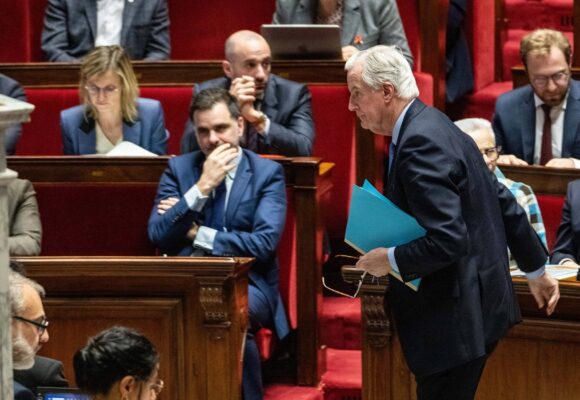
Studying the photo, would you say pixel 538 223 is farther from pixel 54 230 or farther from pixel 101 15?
pixel 101 15

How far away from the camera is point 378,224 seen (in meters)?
1.60

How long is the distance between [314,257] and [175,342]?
15.3 inches

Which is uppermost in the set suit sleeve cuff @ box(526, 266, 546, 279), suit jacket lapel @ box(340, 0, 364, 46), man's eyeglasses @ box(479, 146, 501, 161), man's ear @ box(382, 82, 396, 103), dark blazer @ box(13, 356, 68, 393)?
suit jacket lapel @ box(340, 0, 364, 46)

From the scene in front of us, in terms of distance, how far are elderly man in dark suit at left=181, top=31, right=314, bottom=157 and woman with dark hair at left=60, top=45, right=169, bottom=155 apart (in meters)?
0.12

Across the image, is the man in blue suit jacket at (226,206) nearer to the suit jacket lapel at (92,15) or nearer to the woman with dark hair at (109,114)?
the woman with dark hair at (109,114)

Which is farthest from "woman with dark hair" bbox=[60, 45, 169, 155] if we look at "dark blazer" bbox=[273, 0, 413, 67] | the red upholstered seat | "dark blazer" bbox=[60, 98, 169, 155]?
the red upholstered seat

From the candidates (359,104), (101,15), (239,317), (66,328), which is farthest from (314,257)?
(101,15)

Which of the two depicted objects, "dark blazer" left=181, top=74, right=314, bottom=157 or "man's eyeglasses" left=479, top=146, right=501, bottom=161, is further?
"dark blazer" left=181, top=74, right=314, bottom=157

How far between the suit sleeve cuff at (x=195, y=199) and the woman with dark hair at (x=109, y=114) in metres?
0.47

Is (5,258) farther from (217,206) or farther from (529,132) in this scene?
(529,132)

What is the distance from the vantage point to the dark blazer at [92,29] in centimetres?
330

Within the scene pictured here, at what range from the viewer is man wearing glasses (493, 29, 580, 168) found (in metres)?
2.89

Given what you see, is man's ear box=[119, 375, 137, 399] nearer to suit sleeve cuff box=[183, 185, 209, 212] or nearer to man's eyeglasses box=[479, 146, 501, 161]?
suit sleeve cuff box=[183, 185, 209, 212]

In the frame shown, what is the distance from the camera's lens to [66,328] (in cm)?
223
